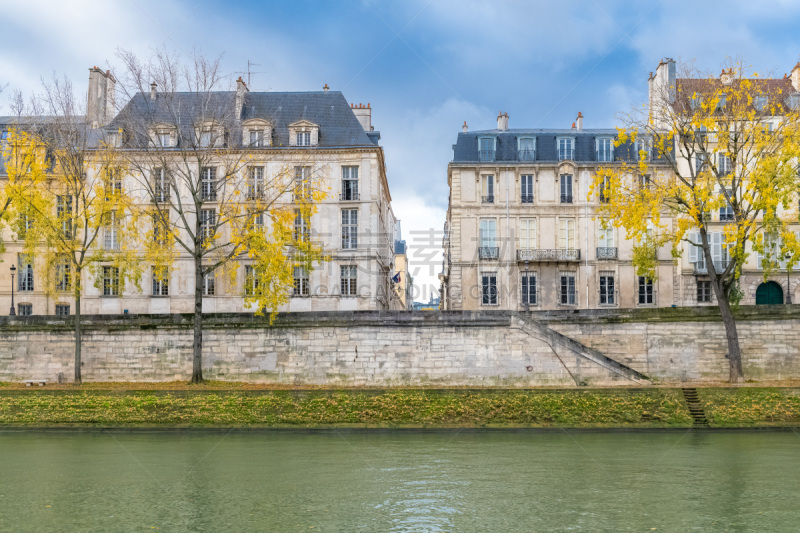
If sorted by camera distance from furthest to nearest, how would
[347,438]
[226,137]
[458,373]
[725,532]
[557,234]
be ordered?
[557,234]
[226,137]
[458,373]
[347,438]
[725,532]

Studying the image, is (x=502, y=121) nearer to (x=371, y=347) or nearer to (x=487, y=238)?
(x=487, y=238)

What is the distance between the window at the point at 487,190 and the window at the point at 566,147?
13.7ft

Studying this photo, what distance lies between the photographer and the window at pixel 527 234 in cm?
4378

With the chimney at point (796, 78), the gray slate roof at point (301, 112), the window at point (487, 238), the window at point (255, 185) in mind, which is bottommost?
the window at point (487, 238)

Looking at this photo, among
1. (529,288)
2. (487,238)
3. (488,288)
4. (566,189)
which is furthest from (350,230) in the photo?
(566,189)

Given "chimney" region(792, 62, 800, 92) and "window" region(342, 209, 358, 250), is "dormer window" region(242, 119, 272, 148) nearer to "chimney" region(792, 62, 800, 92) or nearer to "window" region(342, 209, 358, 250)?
"window" region(342, 209, 358, 250)

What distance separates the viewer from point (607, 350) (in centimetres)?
3272

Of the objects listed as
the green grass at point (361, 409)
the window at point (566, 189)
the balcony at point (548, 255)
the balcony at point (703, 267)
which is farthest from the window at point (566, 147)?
the green grass at point (361, 409)

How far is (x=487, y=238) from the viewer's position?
144ft

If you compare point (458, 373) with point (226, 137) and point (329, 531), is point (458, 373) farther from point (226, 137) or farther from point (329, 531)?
point (329, 531)

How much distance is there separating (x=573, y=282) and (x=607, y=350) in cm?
1149

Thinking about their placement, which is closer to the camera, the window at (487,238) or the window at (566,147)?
the window at (487,238)

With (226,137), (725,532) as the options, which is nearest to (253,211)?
(226,137)

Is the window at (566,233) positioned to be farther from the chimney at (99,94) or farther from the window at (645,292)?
the chimney at (99,94)
